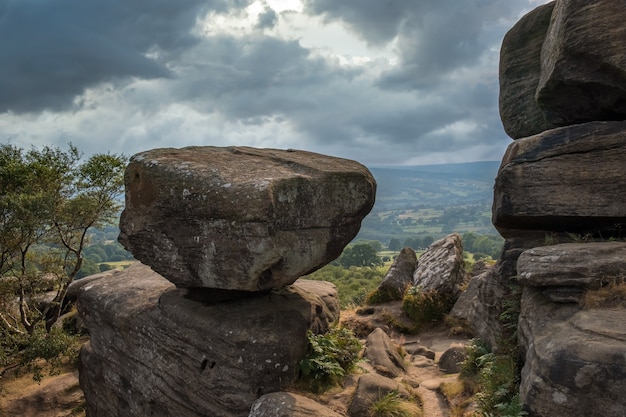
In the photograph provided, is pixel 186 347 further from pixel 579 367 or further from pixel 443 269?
pixel 443 269

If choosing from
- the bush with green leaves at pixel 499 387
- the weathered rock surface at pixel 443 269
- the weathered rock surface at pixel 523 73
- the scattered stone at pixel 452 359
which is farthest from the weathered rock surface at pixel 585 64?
the weathered rock surface at pixel 443 269

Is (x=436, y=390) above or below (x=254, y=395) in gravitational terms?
below

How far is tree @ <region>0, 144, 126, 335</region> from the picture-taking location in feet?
88.3

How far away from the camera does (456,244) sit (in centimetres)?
2870

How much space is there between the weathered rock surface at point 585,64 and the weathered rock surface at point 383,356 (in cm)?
1070

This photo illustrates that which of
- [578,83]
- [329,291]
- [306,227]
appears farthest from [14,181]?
[578,83]

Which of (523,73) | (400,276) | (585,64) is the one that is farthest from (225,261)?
(400,276)

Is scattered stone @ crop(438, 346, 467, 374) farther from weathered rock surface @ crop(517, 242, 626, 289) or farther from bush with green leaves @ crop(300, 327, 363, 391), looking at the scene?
weathered rock surface @ crop(517, 242, 626, 289)

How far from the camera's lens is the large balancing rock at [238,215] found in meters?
13.4

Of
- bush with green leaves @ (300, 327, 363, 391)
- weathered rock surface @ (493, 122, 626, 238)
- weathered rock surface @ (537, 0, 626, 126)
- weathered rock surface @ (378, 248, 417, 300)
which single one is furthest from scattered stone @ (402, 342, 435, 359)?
weathered rock surface @ (537, 0, 626, 126)

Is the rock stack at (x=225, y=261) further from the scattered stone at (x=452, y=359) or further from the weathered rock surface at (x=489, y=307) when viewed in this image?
the scattered stone at (x=452, y=359)

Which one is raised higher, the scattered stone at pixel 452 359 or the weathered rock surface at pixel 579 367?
the weathered rock surface at pixel 579 367

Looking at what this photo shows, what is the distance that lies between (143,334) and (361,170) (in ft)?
32.7

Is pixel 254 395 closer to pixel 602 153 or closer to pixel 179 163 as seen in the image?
pixel 179 163
